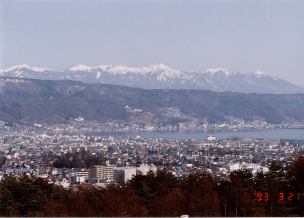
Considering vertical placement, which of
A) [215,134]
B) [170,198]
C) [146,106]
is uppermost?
[146,106]

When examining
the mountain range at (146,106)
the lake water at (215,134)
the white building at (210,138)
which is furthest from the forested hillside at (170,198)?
the mountain range at (146,106)

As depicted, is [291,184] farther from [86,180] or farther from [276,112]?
[276,112]

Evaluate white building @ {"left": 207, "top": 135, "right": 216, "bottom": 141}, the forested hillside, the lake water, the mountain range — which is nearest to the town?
white building @ {"left": 207, "top": 135, "right": 216, "bottom": 141}

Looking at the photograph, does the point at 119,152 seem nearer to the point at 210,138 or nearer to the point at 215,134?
the point at 210,138

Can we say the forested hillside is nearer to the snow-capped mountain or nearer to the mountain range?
the mountain range

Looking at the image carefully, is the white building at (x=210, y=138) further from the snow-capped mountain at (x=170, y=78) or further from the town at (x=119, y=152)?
the snow-capped mountain at (x=170, y=78)

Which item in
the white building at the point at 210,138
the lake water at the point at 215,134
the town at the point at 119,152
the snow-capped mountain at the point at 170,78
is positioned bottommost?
the town at the point at 119,152

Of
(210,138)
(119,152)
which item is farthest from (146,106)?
(119,152)
